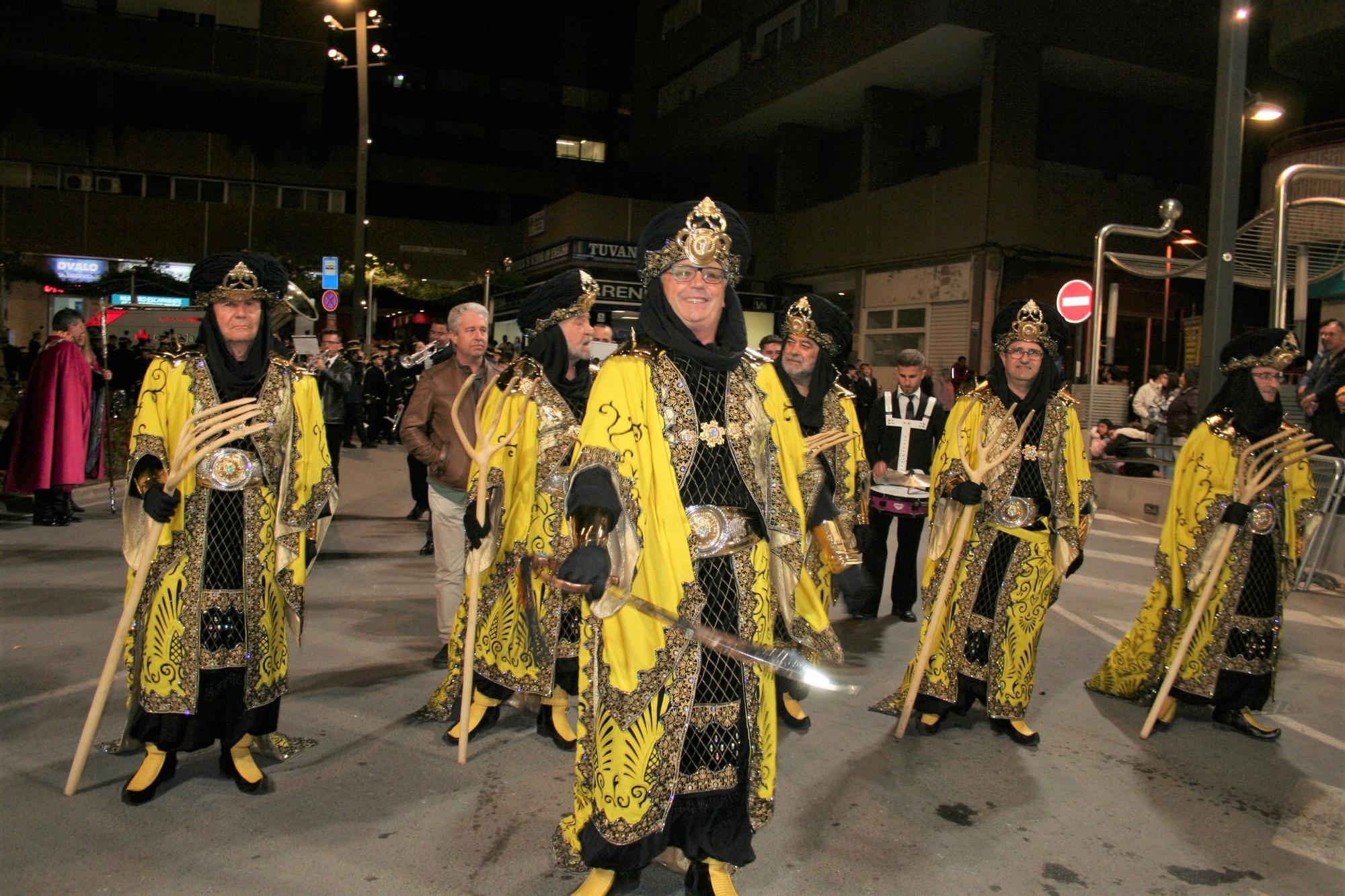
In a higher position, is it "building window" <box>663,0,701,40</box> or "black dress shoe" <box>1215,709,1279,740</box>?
"building window" <box>663,0,701,40</box>

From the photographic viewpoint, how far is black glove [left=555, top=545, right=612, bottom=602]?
9.29ft

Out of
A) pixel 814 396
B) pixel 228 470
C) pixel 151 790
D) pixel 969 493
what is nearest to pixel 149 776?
pixel 151 790

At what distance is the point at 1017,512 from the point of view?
16.3 ft

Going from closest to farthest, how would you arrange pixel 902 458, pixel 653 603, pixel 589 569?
pixel 589 569 < pixel 653 603 < pixel 902 458

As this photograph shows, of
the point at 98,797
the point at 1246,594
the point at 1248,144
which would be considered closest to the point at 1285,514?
the point at 1246,594

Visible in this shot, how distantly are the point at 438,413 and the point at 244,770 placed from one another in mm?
2924

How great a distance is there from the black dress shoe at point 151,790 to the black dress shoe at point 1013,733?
383cm

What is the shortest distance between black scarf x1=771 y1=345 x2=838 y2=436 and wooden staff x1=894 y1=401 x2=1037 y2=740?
832mm

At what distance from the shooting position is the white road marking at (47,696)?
4.95m

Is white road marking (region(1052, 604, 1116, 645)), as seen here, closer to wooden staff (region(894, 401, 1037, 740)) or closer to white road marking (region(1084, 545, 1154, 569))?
white road marking (region(1084, 545, 1154, 569))

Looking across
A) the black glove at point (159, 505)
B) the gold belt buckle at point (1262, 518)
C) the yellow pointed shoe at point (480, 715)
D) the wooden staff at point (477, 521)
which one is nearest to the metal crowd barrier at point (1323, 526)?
the gold belt buckle at point (1262, 518)

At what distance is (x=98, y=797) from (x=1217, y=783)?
4864 millimetres

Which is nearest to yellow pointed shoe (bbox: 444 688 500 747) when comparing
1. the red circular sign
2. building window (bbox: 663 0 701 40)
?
the red circular sign

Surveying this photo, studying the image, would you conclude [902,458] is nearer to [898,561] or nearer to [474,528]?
[898,561]
